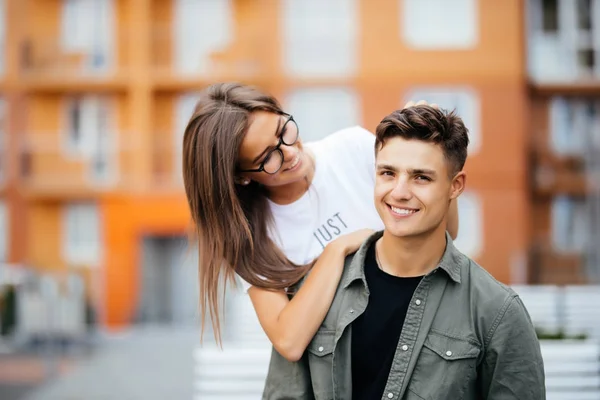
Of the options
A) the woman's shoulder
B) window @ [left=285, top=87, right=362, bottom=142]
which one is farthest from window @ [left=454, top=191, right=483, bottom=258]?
the woman's shoulder

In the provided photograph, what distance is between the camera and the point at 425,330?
7.36 feet

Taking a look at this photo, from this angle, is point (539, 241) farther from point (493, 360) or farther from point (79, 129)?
point (493, 360)

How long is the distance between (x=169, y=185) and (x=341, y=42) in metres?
4.83

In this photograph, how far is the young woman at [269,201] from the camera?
2680 millimetres

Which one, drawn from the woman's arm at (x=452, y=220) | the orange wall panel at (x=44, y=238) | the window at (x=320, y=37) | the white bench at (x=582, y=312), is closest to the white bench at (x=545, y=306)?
the white bench at (x=582, y=312)

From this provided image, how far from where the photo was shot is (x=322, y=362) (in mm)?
2400

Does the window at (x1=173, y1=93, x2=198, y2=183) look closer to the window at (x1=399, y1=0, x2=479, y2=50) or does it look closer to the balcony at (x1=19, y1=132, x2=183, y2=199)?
the balcony at (x1=19, y1=132, x2=183, y2=199)

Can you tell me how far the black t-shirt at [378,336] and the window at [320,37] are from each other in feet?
53.9

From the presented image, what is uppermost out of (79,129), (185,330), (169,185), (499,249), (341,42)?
(341,42)

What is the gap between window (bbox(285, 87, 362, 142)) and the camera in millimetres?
18562

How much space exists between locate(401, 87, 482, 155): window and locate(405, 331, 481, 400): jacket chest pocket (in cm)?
1648

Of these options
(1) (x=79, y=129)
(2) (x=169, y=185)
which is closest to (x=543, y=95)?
(2) (x=169, y=185)

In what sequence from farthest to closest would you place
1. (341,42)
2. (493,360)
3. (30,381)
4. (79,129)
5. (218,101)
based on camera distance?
1. (79,129)
2. (341,42)
3. (30,381)
4. (218,101)
5. (493,360)

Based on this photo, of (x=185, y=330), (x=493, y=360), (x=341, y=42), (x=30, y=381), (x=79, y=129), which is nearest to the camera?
(x=493, y=360)
